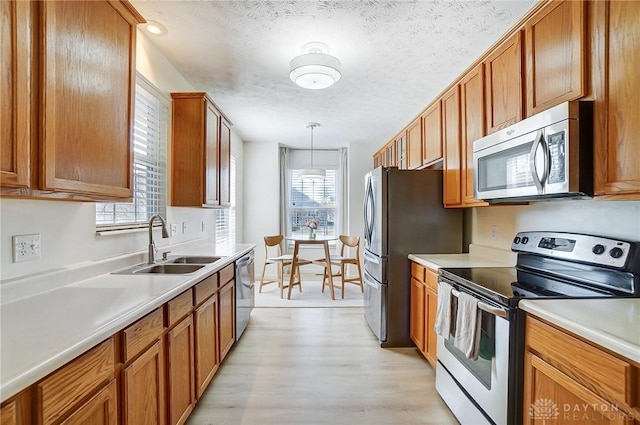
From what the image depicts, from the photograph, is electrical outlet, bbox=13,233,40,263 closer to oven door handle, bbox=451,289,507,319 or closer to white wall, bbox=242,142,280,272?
oven door handle, bbox=451,289,507,319

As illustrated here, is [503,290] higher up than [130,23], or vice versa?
[130,23]

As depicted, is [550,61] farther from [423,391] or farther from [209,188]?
[209,188]

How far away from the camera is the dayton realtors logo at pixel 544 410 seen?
1182 millimetres

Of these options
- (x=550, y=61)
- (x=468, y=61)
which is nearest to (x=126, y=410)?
(x=550, y=61)

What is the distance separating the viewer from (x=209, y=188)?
3.00 m

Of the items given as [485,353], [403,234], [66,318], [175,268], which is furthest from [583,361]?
[175,268]

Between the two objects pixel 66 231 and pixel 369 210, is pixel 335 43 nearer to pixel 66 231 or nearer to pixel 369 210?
pixel 369 210

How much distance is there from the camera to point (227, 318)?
2.61 m

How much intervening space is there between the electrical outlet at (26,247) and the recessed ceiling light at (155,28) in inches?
62.1

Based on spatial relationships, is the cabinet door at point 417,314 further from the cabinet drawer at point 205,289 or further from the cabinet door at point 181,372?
the cabinet door at point 181,372

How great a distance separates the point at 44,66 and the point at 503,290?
7.01ft

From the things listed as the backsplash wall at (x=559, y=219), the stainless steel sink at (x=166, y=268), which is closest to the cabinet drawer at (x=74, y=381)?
the stainless steel sink at (x=166, y=268)

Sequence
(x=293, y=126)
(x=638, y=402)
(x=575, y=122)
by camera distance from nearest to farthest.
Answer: (x=638, y=402) < (x=575, y=122) < (x=293, y=126)

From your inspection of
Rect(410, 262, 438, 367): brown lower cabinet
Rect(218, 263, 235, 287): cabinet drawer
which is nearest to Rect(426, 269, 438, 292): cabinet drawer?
Rect(410, 262, 438, 367): brown lower cabinet
